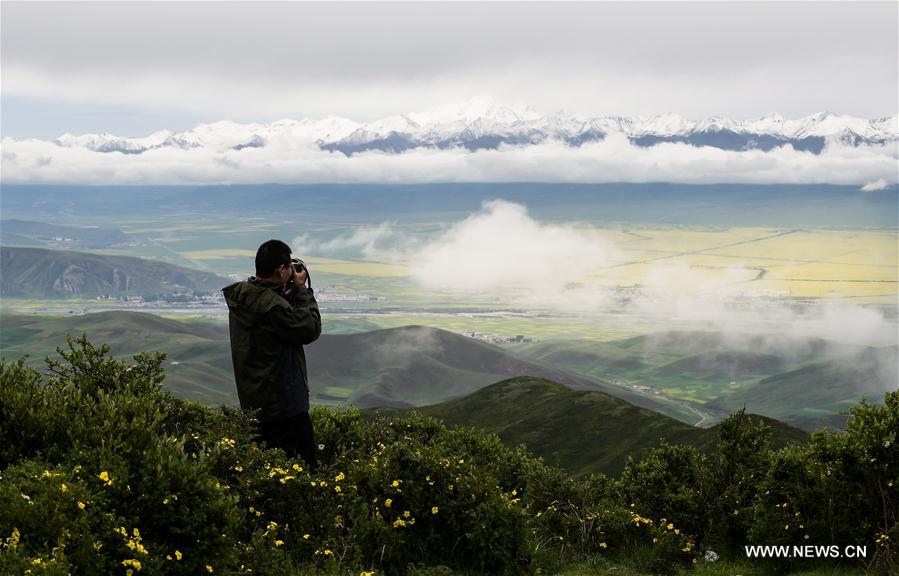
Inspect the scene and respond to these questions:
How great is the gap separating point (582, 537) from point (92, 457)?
28.1 ft

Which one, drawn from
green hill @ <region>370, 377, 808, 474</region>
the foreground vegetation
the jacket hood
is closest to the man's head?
the jacket hood

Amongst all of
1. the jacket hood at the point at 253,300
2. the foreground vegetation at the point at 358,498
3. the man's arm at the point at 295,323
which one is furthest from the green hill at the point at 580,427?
the jacket hood at the point at 253,300

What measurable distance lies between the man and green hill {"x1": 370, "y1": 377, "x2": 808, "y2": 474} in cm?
11049

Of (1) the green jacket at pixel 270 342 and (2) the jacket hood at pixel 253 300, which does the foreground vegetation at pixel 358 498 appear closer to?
(1) the green jacket at pixel 270 342

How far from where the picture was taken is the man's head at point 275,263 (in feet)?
37.4

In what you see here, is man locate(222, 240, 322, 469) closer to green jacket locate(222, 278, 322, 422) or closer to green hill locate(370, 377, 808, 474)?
green jacket locate(222, 278, 322, 422)

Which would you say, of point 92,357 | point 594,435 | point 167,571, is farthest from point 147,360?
point 594,435

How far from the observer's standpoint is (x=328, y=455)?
14.8m

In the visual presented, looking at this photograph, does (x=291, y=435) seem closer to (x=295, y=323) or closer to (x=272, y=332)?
(x=272, y=332)

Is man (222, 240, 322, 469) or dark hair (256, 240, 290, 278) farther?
dark hair (256, 240, 290, 278)

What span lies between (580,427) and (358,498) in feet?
514

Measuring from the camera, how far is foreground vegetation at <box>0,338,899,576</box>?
808cm

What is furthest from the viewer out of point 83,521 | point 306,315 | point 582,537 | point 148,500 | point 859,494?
point 582,537

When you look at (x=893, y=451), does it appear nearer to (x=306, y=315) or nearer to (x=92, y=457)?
(x=306, y=315)
